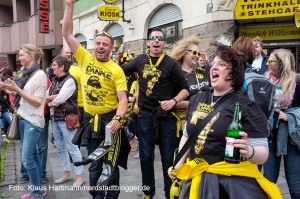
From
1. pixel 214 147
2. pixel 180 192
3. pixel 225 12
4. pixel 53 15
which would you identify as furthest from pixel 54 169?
pixel 53 15

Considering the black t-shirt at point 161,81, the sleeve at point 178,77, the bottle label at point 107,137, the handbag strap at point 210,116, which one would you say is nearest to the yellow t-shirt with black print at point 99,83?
the bottle label at point 107,137

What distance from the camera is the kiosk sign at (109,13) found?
11664 mm

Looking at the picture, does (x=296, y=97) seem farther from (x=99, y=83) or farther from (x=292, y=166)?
(x=99, y=83)

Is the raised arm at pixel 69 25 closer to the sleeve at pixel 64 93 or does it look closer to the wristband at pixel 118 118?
the wristband at pixel 118 118

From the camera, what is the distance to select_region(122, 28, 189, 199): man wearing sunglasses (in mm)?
3727

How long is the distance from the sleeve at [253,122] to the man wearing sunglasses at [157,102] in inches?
65.9

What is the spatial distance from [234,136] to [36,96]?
2863mm

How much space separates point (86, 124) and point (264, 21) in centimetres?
681

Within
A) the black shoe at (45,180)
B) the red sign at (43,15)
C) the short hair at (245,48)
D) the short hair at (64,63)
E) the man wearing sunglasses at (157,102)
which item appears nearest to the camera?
the short hair at (245,48)

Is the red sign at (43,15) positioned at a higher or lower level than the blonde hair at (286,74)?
higher

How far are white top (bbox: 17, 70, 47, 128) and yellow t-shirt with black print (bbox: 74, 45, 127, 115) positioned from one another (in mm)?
813

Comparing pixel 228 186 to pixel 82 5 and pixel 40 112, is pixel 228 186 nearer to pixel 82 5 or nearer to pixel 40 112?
pixel 40 112

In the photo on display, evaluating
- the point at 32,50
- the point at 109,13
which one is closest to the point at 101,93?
the point at 32,50

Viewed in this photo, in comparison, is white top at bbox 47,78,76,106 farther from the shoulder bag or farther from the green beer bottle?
the green beer bottle
